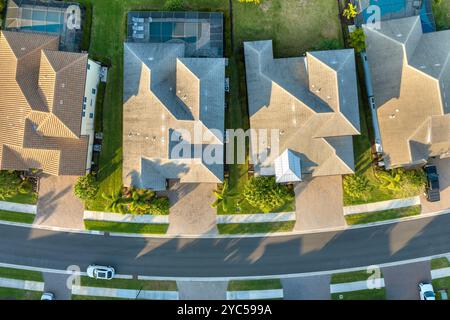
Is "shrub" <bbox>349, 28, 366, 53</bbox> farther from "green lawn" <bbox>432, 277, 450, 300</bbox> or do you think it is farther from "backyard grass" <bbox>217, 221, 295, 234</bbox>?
"green lawn" <bbox>432, 277, 450, 300</bbox>

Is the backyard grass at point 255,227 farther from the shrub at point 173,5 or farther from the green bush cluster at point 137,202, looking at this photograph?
the shrub at point 173,5

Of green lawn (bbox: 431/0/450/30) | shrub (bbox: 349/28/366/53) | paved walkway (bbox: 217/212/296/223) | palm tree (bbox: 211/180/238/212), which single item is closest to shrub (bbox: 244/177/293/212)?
paved walkway (bbox: 217/212/296/223)

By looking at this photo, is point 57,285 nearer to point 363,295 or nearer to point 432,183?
point 363,295

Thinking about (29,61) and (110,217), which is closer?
(29,61)

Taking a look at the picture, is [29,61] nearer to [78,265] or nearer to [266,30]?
[78,265]
